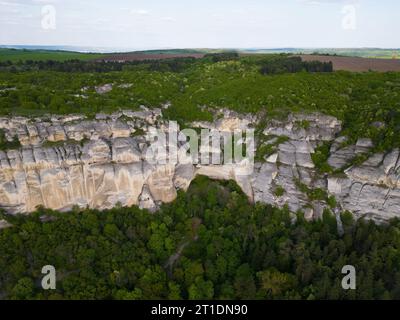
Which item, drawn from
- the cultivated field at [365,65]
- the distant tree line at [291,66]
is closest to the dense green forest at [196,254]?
the distant tree line at [291,66]

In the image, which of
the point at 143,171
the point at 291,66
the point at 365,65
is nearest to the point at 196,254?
the point at 143,171

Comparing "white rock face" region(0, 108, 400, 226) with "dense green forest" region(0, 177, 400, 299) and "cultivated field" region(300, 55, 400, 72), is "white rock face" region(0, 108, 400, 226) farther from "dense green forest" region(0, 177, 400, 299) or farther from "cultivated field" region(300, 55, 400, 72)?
"cultivated field" region(300, 55, 400, 72)

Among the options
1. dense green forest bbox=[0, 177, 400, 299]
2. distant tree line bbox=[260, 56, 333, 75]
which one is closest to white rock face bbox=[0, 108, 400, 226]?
dense green forest bbox=[0, 177, 400, 299]

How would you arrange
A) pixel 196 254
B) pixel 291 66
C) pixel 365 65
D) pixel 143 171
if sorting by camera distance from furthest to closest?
pixel 365 65 → pixel 291 66 → pixel 143 171 → pixel 196 254

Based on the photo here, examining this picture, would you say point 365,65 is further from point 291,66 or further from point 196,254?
point 196,254

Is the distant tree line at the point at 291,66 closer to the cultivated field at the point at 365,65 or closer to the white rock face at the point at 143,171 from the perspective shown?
the cultivated field at the point at 365,65
